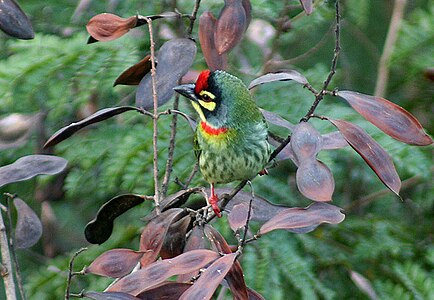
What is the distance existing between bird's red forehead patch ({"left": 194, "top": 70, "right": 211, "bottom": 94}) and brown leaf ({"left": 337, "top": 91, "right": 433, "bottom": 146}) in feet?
0.99

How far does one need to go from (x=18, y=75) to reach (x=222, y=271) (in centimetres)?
136

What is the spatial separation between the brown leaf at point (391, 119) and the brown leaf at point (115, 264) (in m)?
0.43

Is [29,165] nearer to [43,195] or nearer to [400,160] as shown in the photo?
[400,160]

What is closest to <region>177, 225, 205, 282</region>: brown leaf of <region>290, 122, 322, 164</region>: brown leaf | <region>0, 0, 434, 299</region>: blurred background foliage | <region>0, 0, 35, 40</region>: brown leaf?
<region>290, 122, 322, 164</region>: brown leaf

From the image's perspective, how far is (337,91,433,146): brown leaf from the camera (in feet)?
4.41

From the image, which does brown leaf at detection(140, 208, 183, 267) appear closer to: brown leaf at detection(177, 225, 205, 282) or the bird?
brown leaf at detection(177, 225, 205, 282)

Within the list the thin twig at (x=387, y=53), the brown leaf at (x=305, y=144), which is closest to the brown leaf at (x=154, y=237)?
the brown leaf at (x=305, y=144)

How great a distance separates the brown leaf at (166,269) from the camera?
1.26 metres

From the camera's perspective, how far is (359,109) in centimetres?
136

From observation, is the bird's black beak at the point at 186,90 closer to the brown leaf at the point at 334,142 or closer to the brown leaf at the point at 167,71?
the brown leaf at the point at 167,71

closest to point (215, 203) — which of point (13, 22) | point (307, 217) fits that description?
point (307, 217)

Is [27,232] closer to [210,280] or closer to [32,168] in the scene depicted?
[32,168]

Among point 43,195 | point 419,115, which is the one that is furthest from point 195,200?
point 419,115

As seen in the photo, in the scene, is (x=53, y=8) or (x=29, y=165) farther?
(x=53, y=8)
